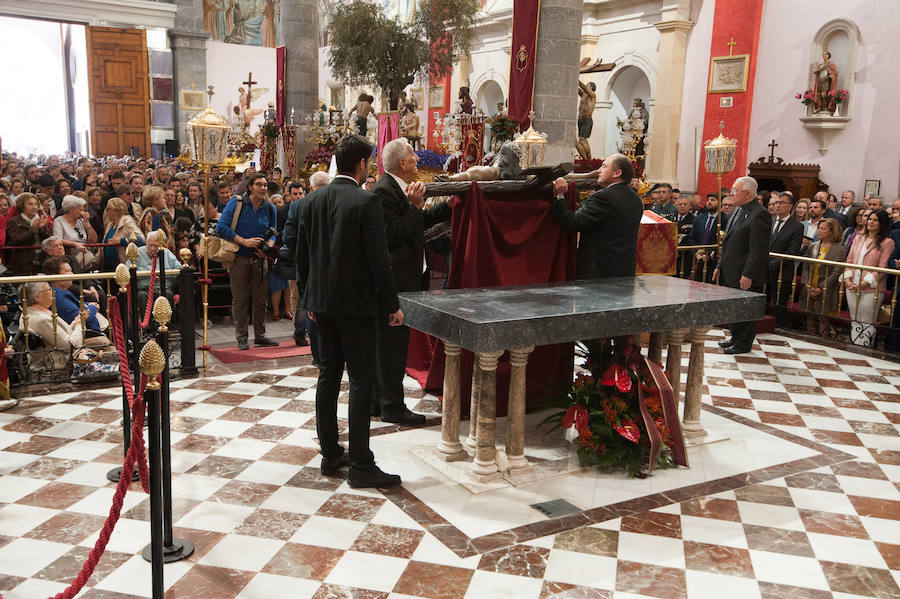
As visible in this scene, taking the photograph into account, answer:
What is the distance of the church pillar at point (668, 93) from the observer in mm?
15984

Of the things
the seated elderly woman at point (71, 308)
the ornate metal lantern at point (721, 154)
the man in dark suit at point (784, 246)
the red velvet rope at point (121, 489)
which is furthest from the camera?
the man in dark suit at point (784, 246)

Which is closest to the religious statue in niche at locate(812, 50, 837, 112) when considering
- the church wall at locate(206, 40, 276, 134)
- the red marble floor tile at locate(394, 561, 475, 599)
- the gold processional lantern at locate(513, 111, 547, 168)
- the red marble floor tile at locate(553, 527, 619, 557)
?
the gold processional lantern at locate(513, 111, 547, 168)

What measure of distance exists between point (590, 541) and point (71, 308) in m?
4.78

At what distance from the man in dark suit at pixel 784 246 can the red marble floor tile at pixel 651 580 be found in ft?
20.8

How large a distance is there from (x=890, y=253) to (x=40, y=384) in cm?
829

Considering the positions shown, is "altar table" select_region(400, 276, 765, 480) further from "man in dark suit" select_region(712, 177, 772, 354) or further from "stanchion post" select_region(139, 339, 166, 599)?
"man in dark suit" select_region(712, 177, 772, 354)

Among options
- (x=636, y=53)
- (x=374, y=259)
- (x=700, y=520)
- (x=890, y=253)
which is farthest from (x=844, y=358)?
(x=636, y=53)

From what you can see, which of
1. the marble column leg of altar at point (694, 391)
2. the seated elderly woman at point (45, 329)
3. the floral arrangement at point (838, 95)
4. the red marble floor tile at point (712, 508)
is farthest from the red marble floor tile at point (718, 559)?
the floral arrangement at point (838, 95)

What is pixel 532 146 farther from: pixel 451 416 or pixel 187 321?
pixel 451 416

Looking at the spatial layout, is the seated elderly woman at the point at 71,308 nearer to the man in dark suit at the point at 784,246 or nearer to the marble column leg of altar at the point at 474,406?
the marble column leg of altar at the point at 474,406

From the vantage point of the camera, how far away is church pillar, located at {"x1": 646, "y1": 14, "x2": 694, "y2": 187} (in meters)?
16.0

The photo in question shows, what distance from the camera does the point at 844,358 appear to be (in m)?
7.91

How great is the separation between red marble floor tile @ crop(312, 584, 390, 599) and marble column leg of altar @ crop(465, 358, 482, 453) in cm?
136

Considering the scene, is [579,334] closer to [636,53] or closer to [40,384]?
[40,384]
